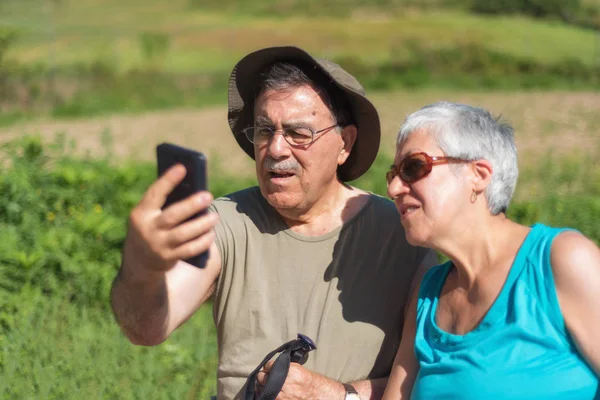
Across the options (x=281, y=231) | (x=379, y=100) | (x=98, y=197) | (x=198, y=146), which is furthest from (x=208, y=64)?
(x=281, y=231)

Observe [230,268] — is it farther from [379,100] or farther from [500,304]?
[379,100]

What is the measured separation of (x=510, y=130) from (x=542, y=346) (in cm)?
64

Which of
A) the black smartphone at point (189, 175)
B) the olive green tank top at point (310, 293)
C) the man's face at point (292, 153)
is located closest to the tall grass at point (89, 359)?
the olive green tank top at point (310, 293)

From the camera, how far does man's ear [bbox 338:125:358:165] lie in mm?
3131

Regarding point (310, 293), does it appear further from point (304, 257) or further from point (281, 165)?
point (281, 165)

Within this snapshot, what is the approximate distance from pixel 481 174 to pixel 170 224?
1006 millimetres

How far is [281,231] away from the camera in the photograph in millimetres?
3021

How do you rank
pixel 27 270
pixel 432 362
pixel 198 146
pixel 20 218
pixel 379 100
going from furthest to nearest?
pixel 379 100 < pixel 198 146 < pixel 20 218 < pixel 27 270 < pixel 432 362

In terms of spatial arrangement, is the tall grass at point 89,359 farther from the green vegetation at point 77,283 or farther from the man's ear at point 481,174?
the man's ear at point 481,174

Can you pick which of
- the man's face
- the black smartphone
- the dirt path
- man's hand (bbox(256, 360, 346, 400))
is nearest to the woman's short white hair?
the man's face

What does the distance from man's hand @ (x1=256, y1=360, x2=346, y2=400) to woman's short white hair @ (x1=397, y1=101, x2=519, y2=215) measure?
72 centimetres

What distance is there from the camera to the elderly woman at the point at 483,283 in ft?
7.97

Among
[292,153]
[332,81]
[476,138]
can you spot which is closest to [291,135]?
[292,153]

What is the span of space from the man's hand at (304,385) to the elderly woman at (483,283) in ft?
0.60
